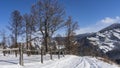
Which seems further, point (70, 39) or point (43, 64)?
point (70, 39)

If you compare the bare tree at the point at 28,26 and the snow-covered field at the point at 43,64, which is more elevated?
the bare tree at the point at 28,26

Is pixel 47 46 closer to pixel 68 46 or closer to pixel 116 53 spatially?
pixel 68 46

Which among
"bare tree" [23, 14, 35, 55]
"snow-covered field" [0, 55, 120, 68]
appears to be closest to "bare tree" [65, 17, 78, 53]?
"bare tree" [23, 14, 35, 55]

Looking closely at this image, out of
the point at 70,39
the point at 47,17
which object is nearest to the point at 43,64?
the point at 47,17

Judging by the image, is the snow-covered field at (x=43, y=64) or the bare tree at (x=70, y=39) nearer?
the snow-covered field at (x=43, y=64)

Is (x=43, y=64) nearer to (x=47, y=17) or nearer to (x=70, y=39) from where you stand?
(x=47, y=17)

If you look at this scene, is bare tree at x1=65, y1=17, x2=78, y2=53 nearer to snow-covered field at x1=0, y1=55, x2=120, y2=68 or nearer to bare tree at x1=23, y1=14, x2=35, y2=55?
bare tree at x1=23, y1=14, x2=35, y2=55

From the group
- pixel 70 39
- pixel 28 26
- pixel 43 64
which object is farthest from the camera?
pixel 70 39

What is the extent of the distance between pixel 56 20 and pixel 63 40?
26047 mm

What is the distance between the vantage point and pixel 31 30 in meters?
43.7

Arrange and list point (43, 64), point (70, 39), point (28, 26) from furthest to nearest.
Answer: point (70, 39) → point (28, 26) → point (43, 64)

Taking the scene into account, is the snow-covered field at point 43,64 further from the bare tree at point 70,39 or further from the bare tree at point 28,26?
the bare tree at point 70,39

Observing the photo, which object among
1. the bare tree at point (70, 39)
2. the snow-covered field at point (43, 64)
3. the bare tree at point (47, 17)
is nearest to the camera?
the snow-covered field at point (43, 64)

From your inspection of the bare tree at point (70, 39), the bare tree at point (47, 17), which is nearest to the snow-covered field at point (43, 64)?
the bare tree at point (47, 17)
